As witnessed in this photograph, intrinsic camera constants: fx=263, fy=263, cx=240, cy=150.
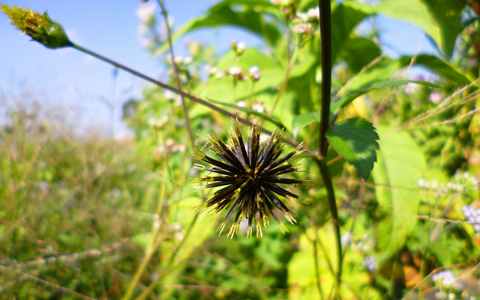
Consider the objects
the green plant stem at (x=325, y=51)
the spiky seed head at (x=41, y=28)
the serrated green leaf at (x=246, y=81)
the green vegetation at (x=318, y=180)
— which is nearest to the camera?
the green plant stem at (x=325, y=51)

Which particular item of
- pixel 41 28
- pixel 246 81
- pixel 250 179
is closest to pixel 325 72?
pixel 250 179

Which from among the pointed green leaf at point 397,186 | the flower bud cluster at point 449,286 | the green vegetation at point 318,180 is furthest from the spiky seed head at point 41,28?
the flower bud cluster at point 449,286

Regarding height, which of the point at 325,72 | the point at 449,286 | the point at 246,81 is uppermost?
the point at 246,81

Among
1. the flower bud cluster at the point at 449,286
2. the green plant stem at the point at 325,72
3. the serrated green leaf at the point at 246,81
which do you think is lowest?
the flower bud cluster at the point at 449,286

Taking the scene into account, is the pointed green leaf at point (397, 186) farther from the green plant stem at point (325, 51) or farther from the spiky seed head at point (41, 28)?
the spiky seed head at point (41, 28)

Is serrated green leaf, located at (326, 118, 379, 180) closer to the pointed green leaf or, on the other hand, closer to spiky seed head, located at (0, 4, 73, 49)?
the pointed green leaf

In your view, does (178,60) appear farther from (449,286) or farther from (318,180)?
(449,286)

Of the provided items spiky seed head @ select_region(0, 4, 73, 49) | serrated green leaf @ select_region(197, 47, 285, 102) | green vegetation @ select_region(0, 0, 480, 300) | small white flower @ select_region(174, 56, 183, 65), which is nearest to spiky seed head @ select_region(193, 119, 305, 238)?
green vegetation @ select_region(0, 0, 480, 300)
